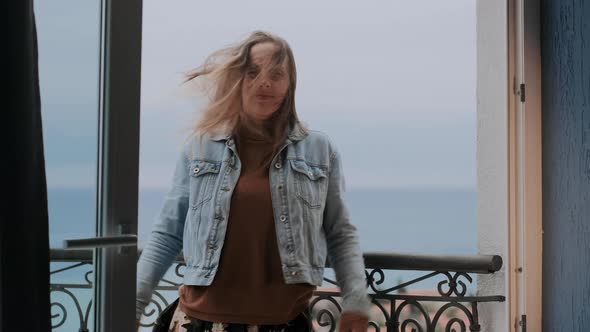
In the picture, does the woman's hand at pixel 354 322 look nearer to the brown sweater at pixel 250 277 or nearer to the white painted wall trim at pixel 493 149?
the brown sweater at pixel 250 277

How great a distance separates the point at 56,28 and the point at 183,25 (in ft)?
22.4

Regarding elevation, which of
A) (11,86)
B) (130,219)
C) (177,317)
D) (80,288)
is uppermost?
(11,86)

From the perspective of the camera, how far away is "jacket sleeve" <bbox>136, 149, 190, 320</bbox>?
2586 mm

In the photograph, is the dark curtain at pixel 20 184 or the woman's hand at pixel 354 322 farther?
the woman's hand at pixel 354 322

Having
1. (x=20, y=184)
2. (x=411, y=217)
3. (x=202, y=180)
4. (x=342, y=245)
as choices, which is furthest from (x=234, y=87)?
(x=411, y=217)

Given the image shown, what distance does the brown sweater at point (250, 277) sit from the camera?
235 cm

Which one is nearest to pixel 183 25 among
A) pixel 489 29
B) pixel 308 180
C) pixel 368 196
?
pixel 368 196

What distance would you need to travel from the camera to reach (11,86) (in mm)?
1347

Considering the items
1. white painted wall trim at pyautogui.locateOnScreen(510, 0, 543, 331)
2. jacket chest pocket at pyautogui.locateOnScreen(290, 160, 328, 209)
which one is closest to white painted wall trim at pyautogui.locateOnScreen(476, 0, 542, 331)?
white painted wall trim at pyautogui.locateOnScreen(510, 0, 543, 331)

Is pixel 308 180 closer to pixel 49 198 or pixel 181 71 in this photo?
pixel 181 71

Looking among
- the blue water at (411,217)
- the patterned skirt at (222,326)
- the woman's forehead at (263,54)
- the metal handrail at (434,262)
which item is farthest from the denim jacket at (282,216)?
the blue water at (411,217)

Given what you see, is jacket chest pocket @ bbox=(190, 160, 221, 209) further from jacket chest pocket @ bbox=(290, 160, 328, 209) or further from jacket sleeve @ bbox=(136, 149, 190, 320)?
jacket chest pocket @ bbox=(290, 160, 328, 209)

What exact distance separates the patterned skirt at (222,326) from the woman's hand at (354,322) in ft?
0.45

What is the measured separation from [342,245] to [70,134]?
1.22m
